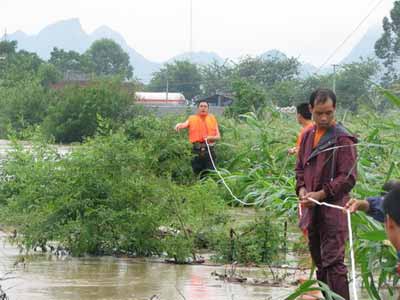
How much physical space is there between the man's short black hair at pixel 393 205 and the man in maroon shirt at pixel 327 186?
2.90 metres

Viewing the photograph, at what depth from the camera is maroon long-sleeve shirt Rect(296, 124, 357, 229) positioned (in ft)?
22.6

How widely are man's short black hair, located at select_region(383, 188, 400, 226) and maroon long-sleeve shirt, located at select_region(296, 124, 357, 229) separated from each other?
113 inches

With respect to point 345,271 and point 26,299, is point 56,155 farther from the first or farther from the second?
point 345,271

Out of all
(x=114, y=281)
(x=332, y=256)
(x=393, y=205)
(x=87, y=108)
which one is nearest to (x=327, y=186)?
(x=332, y=256)

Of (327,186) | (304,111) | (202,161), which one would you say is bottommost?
(202,161)

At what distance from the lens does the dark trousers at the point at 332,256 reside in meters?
6.88

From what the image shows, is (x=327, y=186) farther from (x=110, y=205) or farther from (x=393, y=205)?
(x=110, y=205)

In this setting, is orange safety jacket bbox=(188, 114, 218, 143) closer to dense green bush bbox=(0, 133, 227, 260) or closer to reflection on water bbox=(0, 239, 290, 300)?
dense green bush bbox=(0, 133, 227, 260)

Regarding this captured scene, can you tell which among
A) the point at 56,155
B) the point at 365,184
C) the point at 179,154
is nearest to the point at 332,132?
the point at 365,184

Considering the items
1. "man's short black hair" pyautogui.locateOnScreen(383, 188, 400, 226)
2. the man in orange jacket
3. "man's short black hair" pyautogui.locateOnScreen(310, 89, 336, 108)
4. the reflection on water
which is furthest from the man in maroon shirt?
the man in orange jacket

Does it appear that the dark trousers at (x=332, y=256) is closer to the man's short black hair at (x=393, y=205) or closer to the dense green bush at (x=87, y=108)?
the man's short black hair at (x=393, y=205)

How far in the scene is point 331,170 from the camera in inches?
276

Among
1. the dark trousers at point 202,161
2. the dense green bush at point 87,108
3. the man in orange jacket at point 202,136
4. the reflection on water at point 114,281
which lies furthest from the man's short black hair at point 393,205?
the dense green bush at point 87,108

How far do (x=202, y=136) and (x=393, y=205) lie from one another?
1098cm
